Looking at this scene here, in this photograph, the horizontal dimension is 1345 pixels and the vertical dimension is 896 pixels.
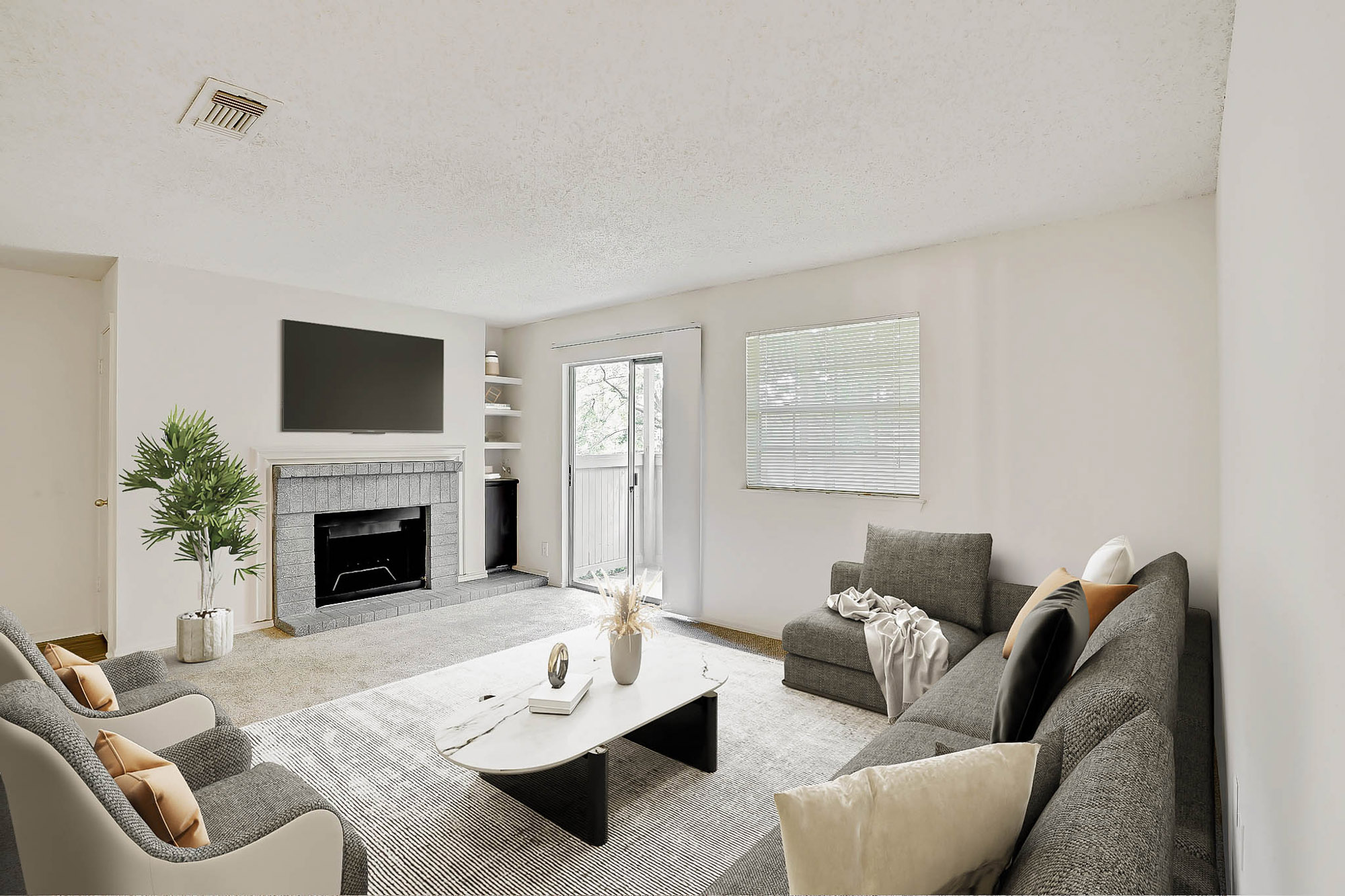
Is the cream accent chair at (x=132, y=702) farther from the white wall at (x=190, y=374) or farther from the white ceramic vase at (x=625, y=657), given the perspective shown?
the white wall at (x=190, y=374)

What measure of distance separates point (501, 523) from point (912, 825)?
19.4 ft

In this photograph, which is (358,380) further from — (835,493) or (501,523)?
(835,493)

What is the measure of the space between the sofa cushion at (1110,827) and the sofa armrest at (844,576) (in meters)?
2.77

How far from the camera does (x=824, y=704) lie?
3330mm

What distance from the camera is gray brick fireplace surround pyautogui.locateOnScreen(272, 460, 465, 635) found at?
482 centimetres

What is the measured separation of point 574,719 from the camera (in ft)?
7.77

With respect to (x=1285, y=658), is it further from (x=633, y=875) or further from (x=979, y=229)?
(x=979, y=229)

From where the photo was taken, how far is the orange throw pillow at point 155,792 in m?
1.40

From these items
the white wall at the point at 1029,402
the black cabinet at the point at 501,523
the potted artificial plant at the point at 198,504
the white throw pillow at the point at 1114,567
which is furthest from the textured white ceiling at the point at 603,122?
the black cabinet at the point at 501,523

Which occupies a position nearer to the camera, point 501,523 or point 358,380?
point 358,380

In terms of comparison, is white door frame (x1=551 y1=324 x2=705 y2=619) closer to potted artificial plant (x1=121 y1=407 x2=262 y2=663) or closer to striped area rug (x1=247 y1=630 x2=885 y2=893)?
striped area rug (x1=247 y1=630 x2=885 y2=893)

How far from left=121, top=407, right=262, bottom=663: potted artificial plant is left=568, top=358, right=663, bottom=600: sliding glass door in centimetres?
261

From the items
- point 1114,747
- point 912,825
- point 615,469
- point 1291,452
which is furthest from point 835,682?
point 615,469

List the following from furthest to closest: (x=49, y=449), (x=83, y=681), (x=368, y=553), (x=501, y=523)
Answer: (x=501, y=523), (x=368, y=553), (x=49, y=449), (x=83, y=681)
